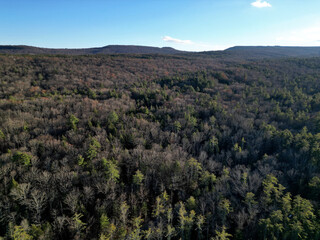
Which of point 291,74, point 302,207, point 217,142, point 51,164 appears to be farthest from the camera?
point 291,74

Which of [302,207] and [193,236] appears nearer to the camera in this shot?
[302,207]

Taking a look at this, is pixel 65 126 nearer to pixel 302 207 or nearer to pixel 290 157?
pixel 302 207

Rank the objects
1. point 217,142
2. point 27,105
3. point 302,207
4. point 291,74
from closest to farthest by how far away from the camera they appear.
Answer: point 302,207
point 217,142
point 27,105
point 291,74

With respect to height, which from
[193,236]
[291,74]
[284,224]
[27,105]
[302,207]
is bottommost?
[193,236]

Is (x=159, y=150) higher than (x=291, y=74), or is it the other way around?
(x=291, y=74)

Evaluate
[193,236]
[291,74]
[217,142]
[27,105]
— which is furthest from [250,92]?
[27,105]

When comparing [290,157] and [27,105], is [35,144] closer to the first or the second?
[27,105]
